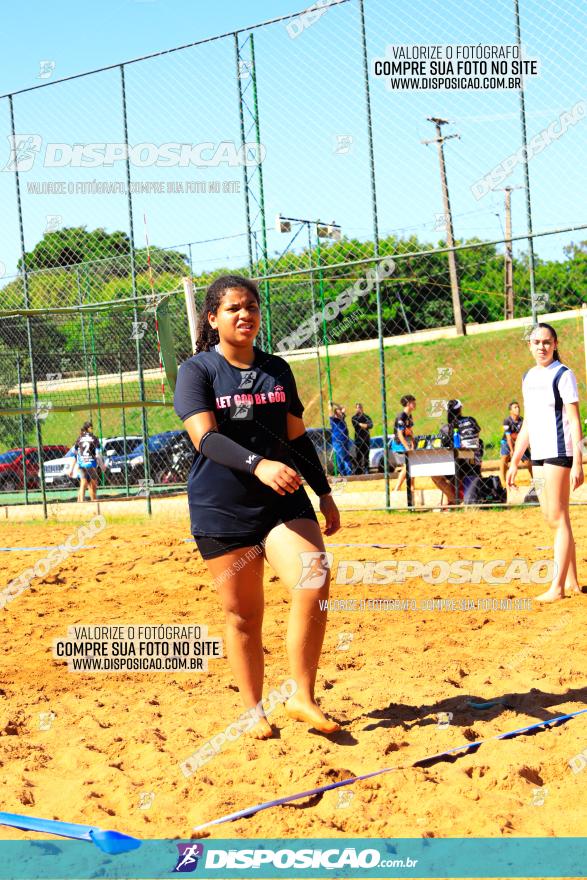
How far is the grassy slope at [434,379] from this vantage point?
28109 millimetres

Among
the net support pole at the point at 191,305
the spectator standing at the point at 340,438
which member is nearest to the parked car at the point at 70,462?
Result: the spectator standing at the point at 340,438

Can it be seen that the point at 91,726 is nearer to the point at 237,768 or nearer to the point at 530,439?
the point at 237,768

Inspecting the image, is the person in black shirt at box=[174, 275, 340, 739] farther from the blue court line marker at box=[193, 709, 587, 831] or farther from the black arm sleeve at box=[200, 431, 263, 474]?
the blue court line marker at box=[193, 709, 587, 831]

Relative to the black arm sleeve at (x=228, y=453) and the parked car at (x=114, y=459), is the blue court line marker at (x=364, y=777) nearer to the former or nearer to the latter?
the black arm sleeve at (x=228, y=453)

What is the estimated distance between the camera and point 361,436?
18.7 m

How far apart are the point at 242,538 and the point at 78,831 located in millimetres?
1293

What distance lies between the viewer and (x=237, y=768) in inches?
145

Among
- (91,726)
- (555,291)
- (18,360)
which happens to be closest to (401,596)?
(91,726)

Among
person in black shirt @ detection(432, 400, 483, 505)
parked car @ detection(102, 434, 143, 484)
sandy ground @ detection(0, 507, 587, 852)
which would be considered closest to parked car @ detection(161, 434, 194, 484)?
parked car @ detection(102, 434, 143, 484)

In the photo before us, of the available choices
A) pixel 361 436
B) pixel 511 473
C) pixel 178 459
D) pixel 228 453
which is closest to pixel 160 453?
pixel 178 459

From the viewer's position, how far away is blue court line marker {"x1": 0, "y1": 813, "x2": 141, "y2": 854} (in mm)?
3018

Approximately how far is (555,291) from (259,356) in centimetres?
2331

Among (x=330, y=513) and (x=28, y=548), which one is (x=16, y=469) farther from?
(x=330, y=513)

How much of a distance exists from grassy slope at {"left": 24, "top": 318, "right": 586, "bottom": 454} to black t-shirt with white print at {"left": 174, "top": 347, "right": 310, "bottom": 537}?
22136 millimetres
